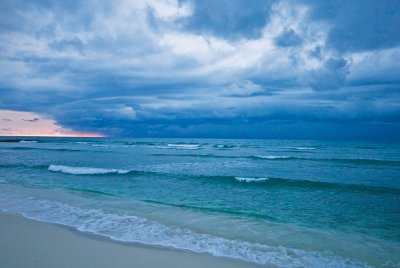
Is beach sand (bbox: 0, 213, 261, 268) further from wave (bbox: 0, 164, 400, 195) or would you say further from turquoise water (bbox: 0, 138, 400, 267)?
wave (bbox: 0, 164, 400, 195)

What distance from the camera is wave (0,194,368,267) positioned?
18.8 ft

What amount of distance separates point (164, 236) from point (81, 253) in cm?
203

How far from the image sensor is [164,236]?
6.88m

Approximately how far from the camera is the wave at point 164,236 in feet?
18.8

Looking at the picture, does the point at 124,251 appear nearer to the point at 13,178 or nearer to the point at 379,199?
the point at 379,199

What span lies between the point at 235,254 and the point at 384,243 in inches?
159

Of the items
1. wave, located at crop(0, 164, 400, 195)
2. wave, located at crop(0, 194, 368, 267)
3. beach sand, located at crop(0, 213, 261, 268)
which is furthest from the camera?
wave, located at crop(0, 164, 400, 195)

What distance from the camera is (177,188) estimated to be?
46.6 feet

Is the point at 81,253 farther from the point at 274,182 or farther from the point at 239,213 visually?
the point at 274,182

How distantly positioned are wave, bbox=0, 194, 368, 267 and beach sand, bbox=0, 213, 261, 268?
0.35m

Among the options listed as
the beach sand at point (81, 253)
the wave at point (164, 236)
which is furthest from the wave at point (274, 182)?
the beach sand at point (81, 253)

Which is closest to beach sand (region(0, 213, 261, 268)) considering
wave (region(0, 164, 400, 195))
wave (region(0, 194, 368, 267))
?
wave (region(0, 194, 368, 267))

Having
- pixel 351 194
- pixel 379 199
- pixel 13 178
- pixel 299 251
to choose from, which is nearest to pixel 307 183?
pixel 351 194

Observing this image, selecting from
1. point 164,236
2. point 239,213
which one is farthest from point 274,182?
point 164,236
